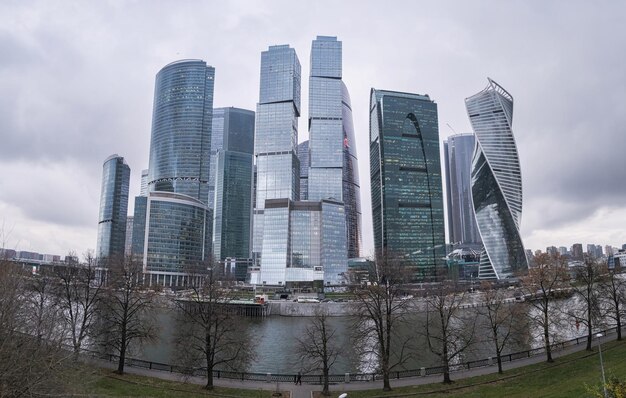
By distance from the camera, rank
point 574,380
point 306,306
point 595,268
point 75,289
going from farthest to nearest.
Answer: point 306,306
point 595,268
point 75,289
point 574,380

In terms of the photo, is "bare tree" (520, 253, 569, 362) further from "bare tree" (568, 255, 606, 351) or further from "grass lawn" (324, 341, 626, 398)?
"grass lawn" (324, 341, 626, 398)

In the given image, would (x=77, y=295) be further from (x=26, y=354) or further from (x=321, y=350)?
(x=26, y=354)

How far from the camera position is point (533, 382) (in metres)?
33.4

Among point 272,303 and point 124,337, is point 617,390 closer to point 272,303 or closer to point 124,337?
Answer: point 124,337

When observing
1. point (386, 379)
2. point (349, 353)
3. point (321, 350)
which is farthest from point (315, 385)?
point (349, 353)

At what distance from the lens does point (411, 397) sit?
32531 mm

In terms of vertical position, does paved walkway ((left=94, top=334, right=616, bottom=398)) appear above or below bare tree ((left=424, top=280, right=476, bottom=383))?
below

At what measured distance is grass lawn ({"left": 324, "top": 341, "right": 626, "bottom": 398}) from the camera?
29.4 meters

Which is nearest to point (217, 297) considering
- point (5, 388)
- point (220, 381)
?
point (220, 381)

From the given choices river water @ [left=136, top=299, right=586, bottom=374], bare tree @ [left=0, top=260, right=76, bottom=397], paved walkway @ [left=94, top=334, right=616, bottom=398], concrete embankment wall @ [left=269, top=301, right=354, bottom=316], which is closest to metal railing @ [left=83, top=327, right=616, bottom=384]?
paved walkway @ [left=94, top=334, right=616, bottom=398]

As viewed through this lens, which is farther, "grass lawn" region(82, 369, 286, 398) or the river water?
the river water

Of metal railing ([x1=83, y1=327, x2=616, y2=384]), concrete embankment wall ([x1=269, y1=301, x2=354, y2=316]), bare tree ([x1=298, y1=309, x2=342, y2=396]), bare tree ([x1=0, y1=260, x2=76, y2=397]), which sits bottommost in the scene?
concrete embankment wall ([x1=269, y1=301, x2=354, y2=316])

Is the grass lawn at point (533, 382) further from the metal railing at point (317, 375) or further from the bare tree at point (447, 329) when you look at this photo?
the metal railing at point (317, 375)

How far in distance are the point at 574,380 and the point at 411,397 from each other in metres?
11.4
